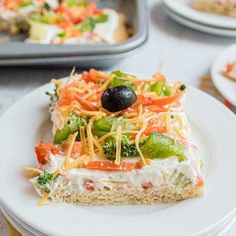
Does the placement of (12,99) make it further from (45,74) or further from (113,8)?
(113,8)

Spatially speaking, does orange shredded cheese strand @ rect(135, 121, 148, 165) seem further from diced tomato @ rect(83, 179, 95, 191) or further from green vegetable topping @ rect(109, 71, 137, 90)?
green vegetable topping @ rect(109, 71, 137, 90)

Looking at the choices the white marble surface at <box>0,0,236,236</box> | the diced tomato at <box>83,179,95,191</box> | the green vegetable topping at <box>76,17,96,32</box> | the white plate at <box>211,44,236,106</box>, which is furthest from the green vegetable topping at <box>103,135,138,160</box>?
the green vegetable topping at <box>76,17,96,32</box>

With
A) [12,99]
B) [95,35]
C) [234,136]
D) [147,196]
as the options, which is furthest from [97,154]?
[95,35]

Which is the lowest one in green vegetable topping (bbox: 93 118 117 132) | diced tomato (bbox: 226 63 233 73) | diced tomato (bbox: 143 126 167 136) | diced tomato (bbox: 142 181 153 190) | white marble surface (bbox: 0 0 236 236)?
white marble surface (bbox: 0 0 236 236)

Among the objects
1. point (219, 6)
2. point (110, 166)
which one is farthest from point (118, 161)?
point (219, 6)

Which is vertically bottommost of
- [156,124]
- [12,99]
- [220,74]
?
[12,99]

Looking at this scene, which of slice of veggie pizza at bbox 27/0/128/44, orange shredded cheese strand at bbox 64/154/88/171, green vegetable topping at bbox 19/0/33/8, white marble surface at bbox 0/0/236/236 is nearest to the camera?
orange shredded cheese strand at bbox 64/154/88/171
